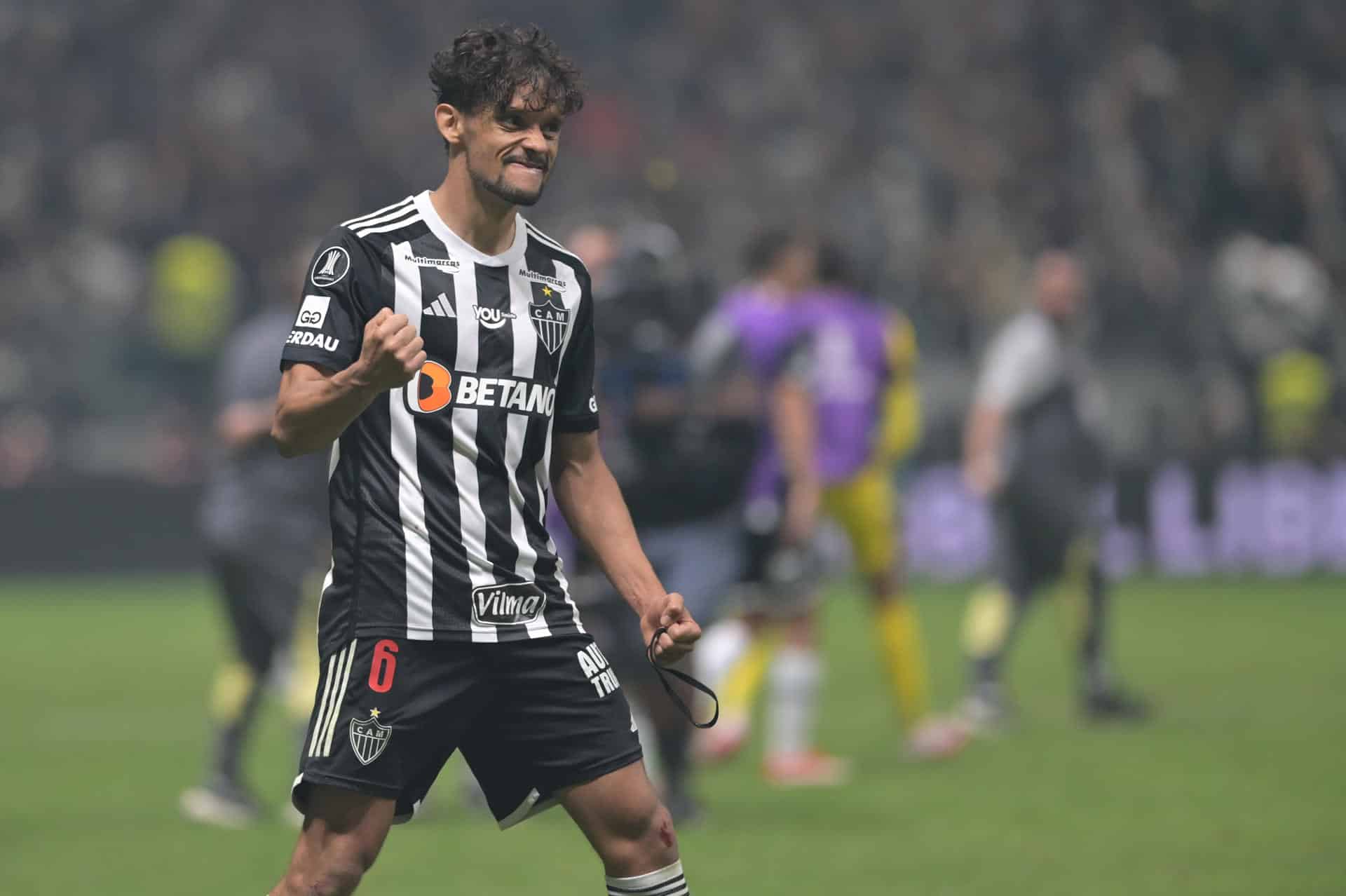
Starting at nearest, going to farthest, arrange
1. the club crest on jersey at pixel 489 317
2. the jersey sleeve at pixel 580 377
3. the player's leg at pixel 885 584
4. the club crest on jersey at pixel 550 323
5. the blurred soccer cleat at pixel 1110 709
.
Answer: the club crest on jersey at pixel 489 317 → the club crest on jersey at pixel 550 323 → the jersey sleeve at pixel 580 377 → the player's leg at pixel 885 584 → the blurred soccer cleat at pixel 1110 709

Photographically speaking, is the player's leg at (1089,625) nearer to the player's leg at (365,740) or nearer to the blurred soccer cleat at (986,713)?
the blurred soccer cleat at (986,713)

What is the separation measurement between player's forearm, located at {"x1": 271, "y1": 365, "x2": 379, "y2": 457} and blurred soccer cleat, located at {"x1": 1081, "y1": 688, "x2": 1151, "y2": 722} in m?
7.87

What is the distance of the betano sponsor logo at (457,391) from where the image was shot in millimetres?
4473

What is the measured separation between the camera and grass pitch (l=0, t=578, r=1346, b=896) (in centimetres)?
729

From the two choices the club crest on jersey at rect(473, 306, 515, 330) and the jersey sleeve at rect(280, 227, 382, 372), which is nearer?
the jersey sleeve at rect(280, 227, 382, 372)

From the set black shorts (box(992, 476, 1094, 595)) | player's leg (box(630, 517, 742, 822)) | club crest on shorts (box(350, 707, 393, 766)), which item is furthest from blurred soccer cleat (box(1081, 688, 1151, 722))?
club crest on shorts (box(350, 707, 393, 766))

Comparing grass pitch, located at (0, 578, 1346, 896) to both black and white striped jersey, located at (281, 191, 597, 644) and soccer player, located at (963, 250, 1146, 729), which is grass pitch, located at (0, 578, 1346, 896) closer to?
soccer player, located at (963, 250, 1146, 729)

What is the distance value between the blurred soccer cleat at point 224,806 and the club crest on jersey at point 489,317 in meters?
4.69

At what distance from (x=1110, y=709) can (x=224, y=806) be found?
5.09 meters

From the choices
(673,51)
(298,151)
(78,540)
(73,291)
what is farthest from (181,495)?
(673,51)

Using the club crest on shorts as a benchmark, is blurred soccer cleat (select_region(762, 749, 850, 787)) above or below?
below

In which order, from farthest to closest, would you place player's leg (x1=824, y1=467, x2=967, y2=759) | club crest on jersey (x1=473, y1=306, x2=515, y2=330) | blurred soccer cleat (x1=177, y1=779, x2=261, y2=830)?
player's leg (x1=824, y1=467, x2=967, y2=759) → blurred soccer cleat (x1=177, y1=779, x2=261, y2=830) → club crest on jersey (x1=473, y1=306, x2=515, y2=330)

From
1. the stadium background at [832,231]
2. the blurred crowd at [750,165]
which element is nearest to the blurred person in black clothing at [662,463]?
the stadium background at [832,231]

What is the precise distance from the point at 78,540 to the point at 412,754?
1709 cm
